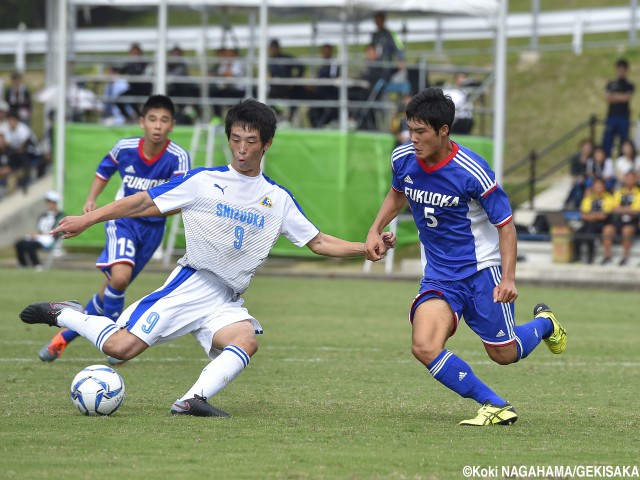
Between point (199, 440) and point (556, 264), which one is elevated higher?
point (199, 440)

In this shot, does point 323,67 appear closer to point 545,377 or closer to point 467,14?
point 467,14

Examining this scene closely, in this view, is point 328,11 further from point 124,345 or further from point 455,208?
point 124,345

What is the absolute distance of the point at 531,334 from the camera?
28.7 ft

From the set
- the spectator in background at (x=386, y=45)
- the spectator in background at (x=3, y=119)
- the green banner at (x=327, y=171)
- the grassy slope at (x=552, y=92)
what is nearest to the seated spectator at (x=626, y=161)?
the green banner at (x=327, y=171)

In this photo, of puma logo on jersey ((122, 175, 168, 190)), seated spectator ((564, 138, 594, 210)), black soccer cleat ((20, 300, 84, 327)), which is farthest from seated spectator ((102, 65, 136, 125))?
Answer: black soccer cleat ((20, 300, 84, 327))

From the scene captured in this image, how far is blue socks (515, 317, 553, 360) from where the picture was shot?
8.59 metres

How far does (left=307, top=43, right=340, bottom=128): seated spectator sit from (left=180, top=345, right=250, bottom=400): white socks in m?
16.8

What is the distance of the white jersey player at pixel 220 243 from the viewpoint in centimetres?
815

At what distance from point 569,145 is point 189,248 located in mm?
27180

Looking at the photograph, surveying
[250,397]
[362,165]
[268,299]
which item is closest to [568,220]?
[362,165]

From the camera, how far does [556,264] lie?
77.3 feet

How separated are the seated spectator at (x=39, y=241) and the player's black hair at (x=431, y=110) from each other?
1605 cm

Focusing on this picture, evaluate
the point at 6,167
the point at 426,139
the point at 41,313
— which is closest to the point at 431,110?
the point at 426,139

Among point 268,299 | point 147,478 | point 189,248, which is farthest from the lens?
point 268,299
